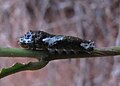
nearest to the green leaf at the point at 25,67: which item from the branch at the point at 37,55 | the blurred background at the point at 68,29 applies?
the branch at the point at 37,55

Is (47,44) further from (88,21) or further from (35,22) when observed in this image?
(35,22)

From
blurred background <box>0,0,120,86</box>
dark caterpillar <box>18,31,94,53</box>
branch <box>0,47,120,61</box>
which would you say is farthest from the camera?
blurred background <box>0,0,120,86</box>

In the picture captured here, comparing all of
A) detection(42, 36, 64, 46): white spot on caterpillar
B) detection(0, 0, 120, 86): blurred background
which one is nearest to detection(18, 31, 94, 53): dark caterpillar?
detection(42, 36, 64, 46): white spot on caterpillar

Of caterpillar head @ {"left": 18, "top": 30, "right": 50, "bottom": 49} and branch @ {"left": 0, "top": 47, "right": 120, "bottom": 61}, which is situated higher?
caterpillar head @ {"left": 18, "top": 30, "right": 50, "bottom": 49}

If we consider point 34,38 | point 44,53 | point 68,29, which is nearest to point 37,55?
point 44,53

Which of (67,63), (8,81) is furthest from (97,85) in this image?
(8,81)

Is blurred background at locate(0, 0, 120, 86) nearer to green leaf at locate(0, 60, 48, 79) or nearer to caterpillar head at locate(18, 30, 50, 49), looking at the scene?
caterpillar head at locate(18, 30, 50, 49)
